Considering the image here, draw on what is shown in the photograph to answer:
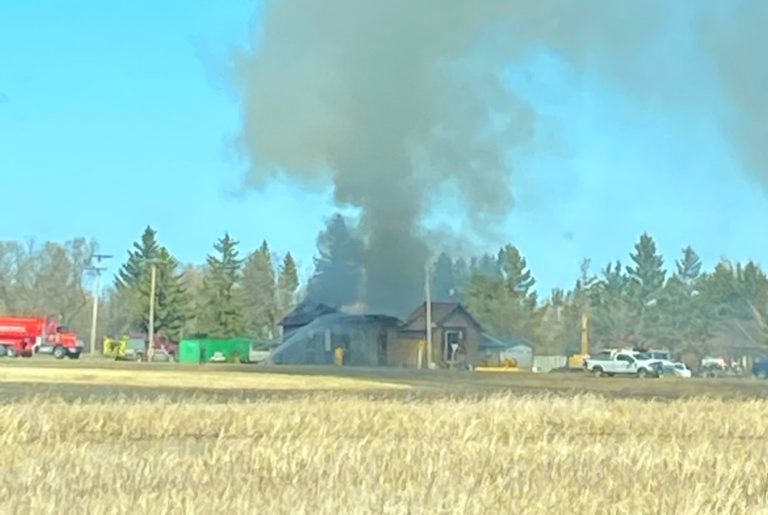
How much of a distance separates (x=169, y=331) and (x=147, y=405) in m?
102

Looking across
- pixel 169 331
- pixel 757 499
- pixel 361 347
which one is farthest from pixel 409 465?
pixel 169 331

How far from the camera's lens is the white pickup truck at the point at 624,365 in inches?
3423

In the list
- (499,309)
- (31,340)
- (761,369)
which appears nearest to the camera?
(761,369)

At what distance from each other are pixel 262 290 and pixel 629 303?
1897 inches

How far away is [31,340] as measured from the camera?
4301 inches

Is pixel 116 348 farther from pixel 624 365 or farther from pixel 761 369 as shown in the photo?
pixel 761 369

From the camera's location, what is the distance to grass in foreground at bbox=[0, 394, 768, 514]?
12281 mm

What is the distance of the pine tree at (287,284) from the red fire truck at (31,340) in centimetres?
5628

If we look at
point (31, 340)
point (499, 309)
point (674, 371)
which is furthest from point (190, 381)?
point (499, 309)

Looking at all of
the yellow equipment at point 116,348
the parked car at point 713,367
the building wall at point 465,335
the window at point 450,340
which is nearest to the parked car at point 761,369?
the parked car at point 713,367

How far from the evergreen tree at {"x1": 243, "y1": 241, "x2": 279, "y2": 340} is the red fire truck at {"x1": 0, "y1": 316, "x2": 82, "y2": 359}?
44336mm

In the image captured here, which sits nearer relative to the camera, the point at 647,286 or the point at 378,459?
the point at 378,459

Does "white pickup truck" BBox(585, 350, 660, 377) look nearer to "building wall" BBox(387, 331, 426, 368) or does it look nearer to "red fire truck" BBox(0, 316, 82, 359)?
"building wall" BBox(387, 331, 426, 368)

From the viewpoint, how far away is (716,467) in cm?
1667
